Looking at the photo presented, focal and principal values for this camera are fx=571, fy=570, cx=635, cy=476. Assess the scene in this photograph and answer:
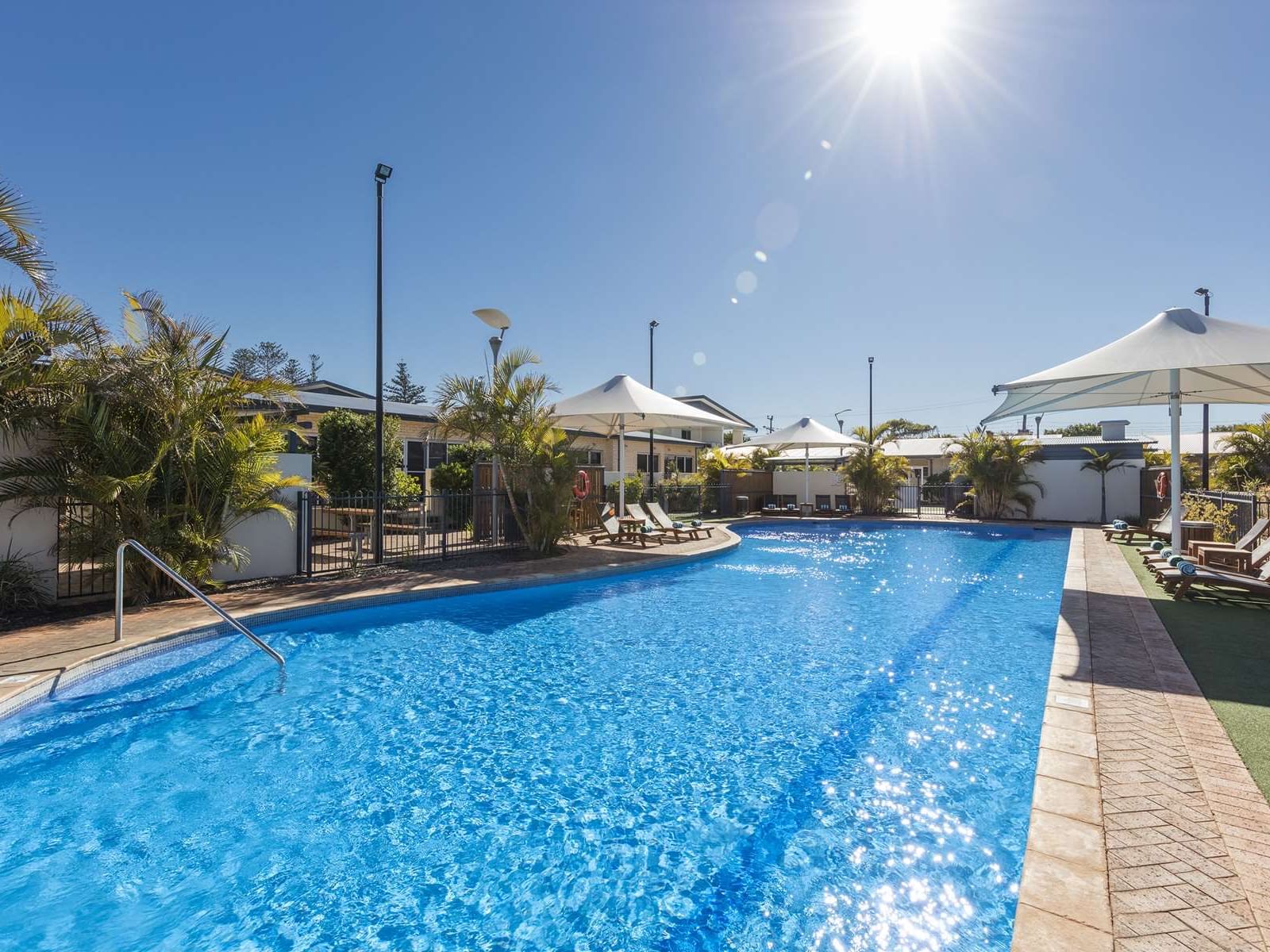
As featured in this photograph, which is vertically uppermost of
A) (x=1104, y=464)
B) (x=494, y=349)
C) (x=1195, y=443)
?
(x=494, y=349)

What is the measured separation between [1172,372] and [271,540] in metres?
14.3

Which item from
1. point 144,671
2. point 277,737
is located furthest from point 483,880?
point 144,671

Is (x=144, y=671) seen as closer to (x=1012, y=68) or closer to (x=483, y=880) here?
(x=483, y=880)

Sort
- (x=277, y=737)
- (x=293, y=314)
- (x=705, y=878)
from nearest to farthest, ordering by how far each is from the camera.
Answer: (x=705, y=878) → (x=277, y=737) → (x=293, y=314)

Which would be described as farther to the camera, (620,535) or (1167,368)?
(620,535)

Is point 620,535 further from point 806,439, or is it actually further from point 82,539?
point 806,439

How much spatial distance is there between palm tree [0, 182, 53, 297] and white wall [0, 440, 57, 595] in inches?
74.4

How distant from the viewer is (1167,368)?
7039mm

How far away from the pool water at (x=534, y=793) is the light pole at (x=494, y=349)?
4997 millimetres

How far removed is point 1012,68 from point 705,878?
41.3 ft

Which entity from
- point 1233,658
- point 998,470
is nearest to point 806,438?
point 998,470

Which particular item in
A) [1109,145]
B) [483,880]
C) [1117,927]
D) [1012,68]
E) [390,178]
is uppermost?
[1012,68]

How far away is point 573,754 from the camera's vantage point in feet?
13.9

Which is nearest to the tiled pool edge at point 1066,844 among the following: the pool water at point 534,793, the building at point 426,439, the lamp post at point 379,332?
the pool water at point 534,793
